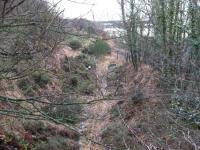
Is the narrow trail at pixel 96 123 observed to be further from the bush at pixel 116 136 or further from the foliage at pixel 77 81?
the foliage at pixel 77 81

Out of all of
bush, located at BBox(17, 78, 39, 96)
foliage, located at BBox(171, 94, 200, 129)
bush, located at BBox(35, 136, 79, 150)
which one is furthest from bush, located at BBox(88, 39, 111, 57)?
bush, located at BBox(35, 136, 79, 150)

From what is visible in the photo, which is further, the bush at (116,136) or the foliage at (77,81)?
the bush at (116,136)

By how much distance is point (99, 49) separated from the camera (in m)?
28.0

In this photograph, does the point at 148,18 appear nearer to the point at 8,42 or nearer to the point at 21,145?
the point at 21,145

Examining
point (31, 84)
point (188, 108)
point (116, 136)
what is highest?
point (31, 84)

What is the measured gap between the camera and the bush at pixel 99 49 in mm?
26953

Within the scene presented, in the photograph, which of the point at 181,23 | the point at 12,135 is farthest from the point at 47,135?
the point at 181,23

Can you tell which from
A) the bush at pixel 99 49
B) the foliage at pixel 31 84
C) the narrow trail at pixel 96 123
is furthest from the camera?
the bush at pixel 99 49

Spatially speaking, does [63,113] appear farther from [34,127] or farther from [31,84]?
[31,84]

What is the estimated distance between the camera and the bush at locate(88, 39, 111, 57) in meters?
27.0

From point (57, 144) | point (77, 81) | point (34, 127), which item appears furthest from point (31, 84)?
point (77, 81)

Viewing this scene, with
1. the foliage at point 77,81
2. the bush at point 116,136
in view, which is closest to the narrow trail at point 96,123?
the bush at point 116,136

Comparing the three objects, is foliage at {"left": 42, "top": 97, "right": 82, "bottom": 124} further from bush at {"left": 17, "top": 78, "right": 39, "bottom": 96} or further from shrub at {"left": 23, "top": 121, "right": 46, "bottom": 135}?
bush at {"left": 17, "top": 78, "right": 39, "bottom": 96}

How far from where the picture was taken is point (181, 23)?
56.2 feet
